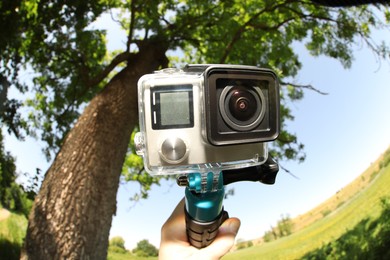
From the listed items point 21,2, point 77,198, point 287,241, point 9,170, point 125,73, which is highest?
point 21,2

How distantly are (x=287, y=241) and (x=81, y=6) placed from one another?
10.3 m

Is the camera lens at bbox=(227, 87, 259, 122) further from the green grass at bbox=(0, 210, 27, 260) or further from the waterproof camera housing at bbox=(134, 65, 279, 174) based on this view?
the green grass at bbox=(0, 210, 27, 260)

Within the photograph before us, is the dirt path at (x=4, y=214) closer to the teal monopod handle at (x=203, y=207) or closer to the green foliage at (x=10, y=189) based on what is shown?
the green foliage at (x=10, y=189)

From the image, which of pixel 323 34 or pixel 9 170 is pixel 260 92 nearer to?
pixel 323 34

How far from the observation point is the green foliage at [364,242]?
26.8ft

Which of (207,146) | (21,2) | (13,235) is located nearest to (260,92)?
(207,146)

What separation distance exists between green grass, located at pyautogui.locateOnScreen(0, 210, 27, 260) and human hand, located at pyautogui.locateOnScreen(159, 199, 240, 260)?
1037cm

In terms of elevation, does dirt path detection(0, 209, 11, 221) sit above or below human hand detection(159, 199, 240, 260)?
above

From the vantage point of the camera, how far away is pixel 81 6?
6.65 m

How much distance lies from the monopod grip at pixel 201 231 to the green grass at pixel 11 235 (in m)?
10.4

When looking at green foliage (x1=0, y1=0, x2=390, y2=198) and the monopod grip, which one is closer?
the monopod grip

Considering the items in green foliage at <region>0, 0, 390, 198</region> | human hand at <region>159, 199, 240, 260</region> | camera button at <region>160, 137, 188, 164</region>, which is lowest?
human hand at <region>159, 199, 240, 260</region>

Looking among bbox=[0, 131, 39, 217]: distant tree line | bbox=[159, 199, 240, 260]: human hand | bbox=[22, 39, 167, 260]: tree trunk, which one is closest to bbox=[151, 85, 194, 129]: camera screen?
bbox=[159, 199, 240, 260]: human hand

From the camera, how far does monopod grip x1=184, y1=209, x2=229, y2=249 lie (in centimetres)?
115
